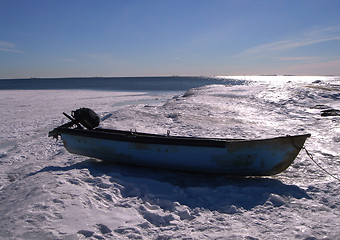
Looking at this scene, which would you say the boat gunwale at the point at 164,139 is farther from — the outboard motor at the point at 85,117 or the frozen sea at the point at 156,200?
the frozen sea at the point at 156,200

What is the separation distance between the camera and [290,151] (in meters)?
5.78

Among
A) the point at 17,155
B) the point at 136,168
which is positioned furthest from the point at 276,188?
the point at 17,155

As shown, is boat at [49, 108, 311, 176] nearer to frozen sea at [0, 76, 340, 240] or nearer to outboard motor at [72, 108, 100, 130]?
frozen sea at [0, 76, 340, 240]

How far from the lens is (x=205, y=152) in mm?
5934

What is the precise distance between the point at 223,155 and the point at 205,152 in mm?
436

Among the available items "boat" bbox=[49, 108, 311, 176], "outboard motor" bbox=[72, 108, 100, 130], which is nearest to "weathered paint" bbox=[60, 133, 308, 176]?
"boat" bbox=[49, 108, 311, 176]

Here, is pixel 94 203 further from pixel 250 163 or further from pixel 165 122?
pixel 165 122

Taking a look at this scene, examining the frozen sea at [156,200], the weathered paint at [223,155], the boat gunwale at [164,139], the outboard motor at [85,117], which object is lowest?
the frozen sea at [156,200]

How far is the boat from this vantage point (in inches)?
226

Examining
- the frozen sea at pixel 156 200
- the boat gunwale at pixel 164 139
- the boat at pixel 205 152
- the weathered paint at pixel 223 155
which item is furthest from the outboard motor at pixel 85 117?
the weathered paint at pixel 223 155

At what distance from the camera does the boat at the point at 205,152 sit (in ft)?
18.8

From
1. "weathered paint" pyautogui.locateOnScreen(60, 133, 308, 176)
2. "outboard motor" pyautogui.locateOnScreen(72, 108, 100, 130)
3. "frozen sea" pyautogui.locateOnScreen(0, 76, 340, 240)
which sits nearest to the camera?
"frozen sea" pyautogui.locateOnScreen(0, 76, 340, 240)

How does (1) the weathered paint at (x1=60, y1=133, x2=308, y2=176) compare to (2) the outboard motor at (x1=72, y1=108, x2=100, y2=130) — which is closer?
(1) the weathered paint at (x1=60, y1=133, x2=308, y2=176)

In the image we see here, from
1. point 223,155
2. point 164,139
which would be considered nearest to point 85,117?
point 164,139
